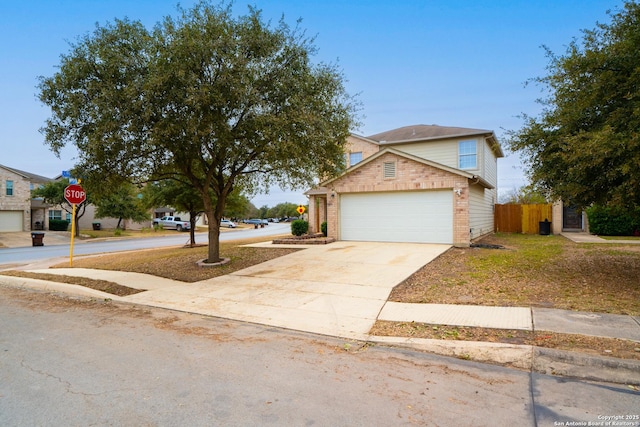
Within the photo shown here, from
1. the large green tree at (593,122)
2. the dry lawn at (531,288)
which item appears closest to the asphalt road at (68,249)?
the dry lawn at (531,288)

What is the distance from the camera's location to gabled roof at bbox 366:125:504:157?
20.8 metres

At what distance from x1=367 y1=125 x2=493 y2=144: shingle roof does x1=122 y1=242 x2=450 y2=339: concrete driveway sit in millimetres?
10518

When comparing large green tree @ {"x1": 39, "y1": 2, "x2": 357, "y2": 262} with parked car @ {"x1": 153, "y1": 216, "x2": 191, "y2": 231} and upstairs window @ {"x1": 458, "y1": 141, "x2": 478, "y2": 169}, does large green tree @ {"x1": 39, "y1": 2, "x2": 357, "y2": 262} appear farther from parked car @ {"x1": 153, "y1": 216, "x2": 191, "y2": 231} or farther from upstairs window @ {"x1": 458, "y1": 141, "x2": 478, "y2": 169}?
parked car @ {"x1": 153, "y1": 216, "x2": 191, "y2": 231}

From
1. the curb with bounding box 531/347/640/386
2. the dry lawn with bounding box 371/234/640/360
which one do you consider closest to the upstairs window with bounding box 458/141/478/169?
the dry lawn with bounding box 371/234/640/360

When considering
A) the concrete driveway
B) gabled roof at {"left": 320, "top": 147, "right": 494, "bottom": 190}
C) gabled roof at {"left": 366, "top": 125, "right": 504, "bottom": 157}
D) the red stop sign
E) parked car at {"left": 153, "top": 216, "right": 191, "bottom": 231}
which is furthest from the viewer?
parked car at {"left": 153, "top": 216, "right": 191, "bottom": 231}

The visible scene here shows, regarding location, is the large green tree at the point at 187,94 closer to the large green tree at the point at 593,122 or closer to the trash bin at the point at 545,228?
the large green tree at the point at 593,122

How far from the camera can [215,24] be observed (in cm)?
952

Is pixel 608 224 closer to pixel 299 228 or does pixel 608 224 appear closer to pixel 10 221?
pixel 299 228

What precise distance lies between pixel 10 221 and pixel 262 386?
46381 millimetres

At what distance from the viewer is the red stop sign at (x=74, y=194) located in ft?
40.3

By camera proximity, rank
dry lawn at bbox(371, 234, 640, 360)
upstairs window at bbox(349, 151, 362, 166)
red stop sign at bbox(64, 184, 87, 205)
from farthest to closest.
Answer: upstairs window at bbox(349, 151, 362, 166) < red stop sign at bbox(64, 184, 87, 205) < dry lawn at bbox(371, 234, 640, 360)

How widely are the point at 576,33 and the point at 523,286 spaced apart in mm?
5856

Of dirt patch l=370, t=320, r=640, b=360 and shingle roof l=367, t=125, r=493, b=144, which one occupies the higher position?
shingle roof l=367, t=125, r=493, b=144

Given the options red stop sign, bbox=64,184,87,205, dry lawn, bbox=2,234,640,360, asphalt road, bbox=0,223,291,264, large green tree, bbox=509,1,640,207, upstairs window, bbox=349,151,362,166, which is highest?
upstairs window, bbox=349,151,362,166
